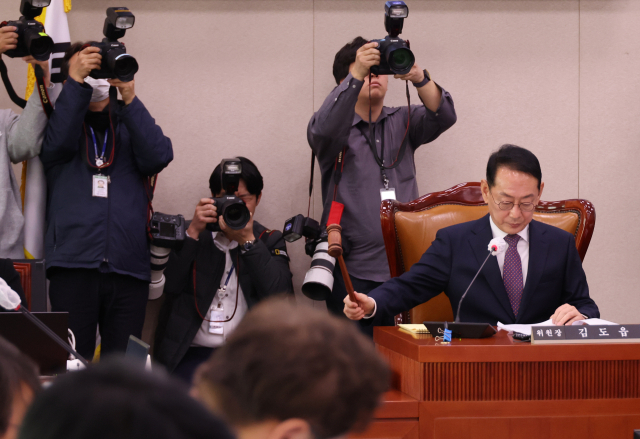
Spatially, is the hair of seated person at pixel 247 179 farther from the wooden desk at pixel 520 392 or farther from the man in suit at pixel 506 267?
the wooden desk at pixel 520 392

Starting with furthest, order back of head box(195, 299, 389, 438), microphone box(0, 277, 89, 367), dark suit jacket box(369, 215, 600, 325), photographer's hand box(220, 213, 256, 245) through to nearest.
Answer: photographer's hand box(220, 213, 256, 245)
dark suit jacket box(369, 215, 600, 325)
microphone box(0, 277, 89, 367)
back of head box(195, 299, 389, 438)

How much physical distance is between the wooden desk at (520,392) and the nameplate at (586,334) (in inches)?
1.2

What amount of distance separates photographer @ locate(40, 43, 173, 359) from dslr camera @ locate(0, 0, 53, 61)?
0.12 m

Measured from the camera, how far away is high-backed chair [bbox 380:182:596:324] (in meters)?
2.27

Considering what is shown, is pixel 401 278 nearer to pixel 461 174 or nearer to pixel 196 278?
pixel 196 278

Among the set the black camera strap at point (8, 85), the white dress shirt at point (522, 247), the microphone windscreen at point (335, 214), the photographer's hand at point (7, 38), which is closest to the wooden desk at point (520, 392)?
the microphone windscreen at point (335, 214)

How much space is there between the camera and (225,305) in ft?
9.41

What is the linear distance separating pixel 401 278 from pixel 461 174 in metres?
1.50

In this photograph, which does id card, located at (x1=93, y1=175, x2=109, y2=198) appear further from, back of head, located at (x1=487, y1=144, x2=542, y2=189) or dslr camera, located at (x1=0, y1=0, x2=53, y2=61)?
back of head, located at (x1=487, y1=144, x2=542, y2=189)

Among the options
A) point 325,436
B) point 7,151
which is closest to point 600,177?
point 7,151

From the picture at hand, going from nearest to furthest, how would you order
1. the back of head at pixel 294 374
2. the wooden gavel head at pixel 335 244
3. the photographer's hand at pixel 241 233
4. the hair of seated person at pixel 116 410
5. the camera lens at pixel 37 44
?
the hair of seated person at pixel 116 410 → the back of head at pixel 294 374 → the wooden gavel head at pixel 335 244 → the camera lens at pixel 37 44 → the photographer's hand at pixel 241 233

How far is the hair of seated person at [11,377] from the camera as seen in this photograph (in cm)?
43

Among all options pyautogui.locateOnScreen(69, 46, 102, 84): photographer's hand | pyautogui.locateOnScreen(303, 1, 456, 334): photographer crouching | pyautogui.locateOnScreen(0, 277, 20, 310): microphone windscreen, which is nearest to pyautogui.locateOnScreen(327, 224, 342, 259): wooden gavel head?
pyautogui.locateOnScreen(0, 277, 20, 310): microphone windscreen

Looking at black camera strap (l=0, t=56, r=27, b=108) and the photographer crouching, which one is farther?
black camera strap (l=0, t=56, r=27, b=108)
